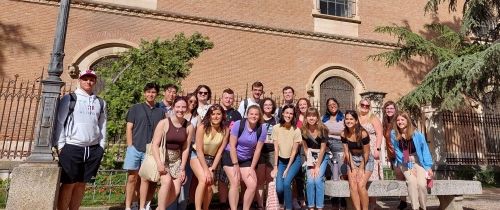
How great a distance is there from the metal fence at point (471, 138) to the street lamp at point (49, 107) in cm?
1269

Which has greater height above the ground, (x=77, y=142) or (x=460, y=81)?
(x=460, y=81)

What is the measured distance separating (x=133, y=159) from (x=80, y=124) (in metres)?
1.00

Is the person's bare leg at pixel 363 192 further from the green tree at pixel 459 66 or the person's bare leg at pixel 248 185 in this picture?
the green tree at pixel 459 66

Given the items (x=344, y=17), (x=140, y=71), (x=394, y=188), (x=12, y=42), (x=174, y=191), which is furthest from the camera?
(x=344, y=17)

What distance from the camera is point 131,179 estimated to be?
4922mm

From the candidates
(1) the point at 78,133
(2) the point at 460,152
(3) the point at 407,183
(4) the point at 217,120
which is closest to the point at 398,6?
(2) the point at 460,152

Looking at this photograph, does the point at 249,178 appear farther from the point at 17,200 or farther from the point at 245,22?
the point at 245,22

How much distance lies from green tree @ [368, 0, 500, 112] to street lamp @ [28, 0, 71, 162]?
10153 millimetres

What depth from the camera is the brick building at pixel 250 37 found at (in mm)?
11633

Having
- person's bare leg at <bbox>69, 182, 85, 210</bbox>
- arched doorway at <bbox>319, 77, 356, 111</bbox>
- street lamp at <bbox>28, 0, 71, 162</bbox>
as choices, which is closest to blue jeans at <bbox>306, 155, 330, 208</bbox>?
person's bare leg at <bbox>69, 182, 85, 210</bbox>

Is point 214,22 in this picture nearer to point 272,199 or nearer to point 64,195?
point 272,199

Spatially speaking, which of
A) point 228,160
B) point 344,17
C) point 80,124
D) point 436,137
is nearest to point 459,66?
point 436,137

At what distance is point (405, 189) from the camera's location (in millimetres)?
5293

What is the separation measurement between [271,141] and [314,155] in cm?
66
